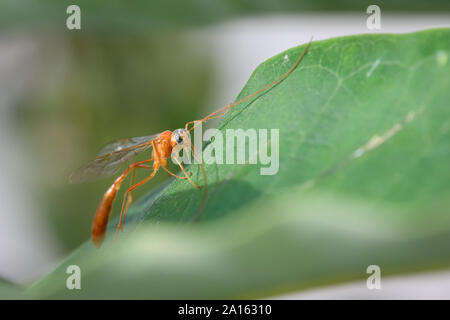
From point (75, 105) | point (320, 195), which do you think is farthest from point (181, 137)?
point (75, 105)

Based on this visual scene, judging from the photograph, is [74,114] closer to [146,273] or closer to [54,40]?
[54,40]

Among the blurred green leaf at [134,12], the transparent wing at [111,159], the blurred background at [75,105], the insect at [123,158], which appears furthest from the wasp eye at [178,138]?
the blurred background at [75,105]

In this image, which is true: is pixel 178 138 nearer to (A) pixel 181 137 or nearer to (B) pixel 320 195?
(A) pixel 181 137

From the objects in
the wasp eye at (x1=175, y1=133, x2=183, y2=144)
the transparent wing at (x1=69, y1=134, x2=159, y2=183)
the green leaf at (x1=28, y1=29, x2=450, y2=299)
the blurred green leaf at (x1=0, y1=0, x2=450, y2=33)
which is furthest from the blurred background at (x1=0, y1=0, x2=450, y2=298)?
the green leaf at (x1=28, y1=29, x2=450, y2=299)

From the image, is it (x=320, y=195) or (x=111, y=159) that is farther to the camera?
(x=111, y=159)

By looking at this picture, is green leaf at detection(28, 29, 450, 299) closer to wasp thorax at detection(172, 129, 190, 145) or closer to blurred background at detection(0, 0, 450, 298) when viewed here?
wasp thorax at detection(172, 129, 190, 145)

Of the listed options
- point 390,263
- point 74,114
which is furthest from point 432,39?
point 74,114
